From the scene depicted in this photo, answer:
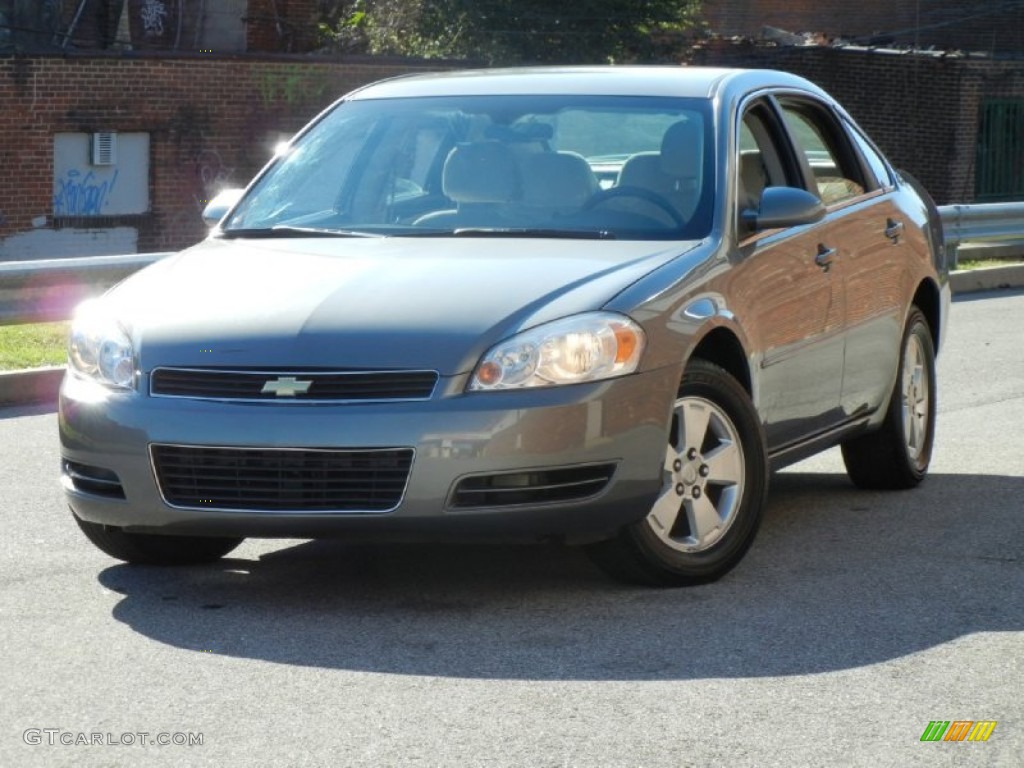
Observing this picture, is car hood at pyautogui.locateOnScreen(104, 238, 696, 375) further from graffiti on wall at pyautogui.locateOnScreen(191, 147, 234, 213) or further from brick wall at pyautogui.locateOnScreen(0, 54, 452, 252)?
graffiti on wall at pyautogui.locateOnScreen(191, 147, 234, 213)

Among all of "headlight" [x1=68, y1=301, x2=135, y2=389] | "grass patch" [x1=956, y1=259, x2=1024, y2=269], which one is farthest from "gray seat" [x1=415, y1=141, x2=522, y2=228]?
"grass patch" [x1=956, y1=259, x2=1024, y2=269]

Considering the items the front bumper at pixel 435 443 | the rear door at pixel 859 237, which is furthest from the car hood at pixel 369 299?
the rear door at pixel 859 237

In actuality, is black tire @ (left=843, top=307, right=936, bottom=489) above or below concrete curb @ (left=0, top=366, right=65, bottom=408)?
above

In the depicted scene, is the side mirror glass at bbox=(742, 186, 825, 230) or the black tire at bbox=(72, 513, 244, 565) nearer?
the black tire at bbox=(72, 513, 244, 565)

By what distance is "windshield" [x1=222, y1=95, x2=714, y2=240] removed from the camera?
23.3 feet

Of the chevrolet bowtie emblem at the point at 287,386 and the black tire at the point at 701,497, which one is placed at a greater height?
the chevrolet bowtie emblem at the point at 287,386

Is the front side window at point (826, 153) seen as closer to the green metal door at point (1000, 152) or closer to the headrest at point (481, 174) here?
the headrest at point (481, 174)

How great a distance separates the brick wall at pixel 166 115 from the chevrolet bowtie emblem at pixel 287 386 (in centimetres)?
2285

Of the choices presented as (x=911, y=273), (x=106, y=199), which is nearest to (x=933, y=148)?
(x=106, y=199)

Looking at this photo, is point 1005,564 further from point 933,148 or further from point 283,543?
point 933,148

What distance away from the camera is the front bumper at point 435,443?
234 inches

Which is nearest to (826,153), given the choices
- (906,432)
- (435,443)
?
(906,432)

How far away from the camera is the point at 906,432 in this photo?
862 centimetres

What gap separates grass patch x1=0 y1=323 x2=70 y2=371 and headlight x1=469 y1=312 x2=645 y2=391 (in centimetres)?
607
